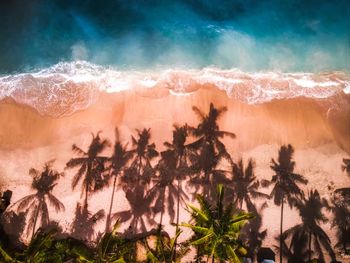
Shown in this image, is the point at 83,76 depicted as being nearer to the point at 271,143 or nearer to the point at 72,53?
the point at 72,53

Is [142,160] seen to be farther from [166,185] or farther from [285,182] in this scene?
[285,182]

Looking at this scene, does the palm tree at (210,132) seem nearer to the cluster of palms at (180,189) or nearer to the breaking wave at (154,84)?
the cluster of palms at (180,189)

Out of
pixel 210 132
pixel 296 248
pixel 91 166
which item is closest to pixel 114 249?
pixel 91 166

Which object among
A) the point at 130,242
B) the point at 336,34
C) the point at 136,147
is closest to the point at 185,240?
the point at 130,242

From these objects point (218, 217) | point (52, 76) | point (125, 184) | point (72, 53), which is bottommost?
point (218, 217)

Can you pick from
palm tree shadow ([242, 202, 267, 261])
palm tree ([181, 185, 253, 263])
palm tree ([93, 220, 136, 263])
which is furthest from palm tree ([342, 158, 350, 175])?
palm tree ([93, 220, 136, 263])

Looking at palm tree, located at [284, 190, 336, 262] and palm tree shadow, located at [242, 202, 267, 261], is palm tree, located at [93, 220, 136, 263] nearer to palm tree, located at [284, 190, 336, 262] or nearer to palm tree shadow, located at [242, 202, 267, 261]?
palm tree shadow, located at [242, 202, 267, 261]
